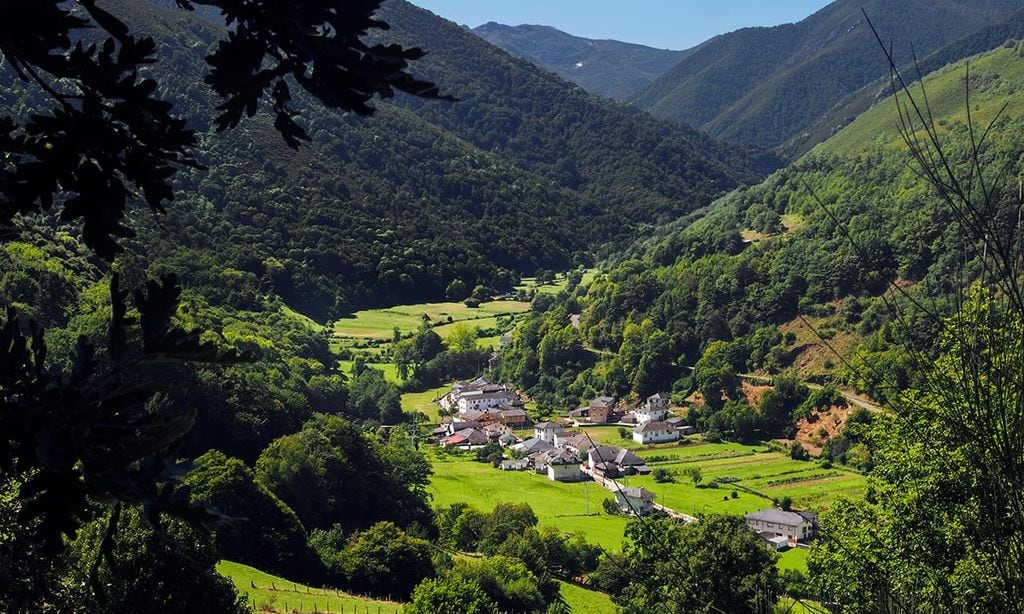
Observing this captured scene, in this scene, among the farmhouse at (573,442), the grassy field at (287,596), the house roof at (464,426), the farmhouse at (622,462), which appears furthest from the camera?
→ the house roof at (464,426)

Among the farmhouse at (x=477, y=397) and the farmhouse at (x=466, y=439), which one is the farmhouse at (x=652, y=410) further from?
the farmhouse at (x=466, y=439)

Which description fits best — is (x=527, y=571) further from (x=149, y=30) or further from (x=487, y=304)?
(x=149, y=30)

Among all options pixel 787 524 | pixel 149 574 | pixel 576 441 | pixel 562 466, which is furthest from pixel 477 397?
pixel 149 574

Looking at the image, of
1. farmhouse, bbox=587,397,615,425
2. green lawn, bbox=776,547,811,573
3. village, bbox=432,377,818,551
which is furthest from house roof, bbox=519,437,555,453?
green lawn, bbox=776,547,811,573

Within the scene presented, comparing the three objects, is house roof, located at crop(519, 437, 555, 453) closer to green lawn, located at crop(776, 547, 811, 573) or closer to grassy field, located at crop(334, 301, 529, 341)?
green lawn, located at crop(776, 547, 811, 573)

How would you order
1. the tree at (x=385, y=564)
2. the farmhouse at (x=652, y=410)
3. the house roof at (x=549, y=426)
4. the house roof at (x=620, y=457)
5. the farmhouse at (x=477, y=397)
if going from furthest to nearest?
the farmhouse at (x=477, y=397)
the farmhouse at (x=652, y=410)
the house roof at (x=549, y=426)
the house roof at (x=620, y=457)
the tree at (x=385, y=564)

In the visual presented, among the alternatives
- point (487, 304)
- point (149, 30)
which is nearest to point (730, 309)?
point (487, 304)

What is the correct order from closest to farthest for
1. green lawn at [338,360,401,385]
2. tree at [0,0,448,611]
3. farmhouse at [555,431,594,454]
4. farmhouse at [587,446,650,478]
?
1. tree at [0,0,448,611]
2. farmhouse at [587,446,650,478]
3. farmhouse at [555,431,594,454]
4. green lawn at [338,360,401,385]

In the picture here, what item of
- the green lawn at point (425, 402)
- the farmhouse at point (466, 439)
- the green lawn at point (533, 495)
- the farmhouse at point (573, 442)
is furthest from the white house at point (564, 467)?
the green lawn at point (425, 402)
